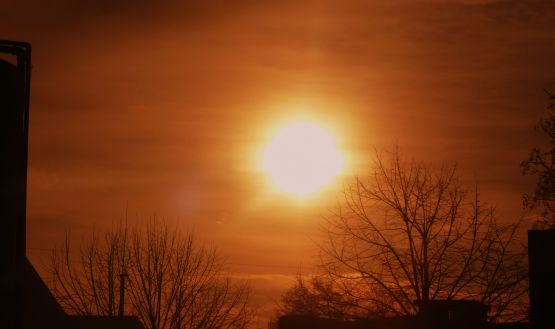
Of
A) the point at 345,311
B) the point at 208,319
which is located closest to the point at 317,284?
the point at 345,311

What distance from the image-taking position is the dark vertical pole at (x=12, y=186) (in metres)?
6.25

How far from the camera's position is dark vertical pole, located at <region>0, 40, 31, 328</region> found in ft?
20.5

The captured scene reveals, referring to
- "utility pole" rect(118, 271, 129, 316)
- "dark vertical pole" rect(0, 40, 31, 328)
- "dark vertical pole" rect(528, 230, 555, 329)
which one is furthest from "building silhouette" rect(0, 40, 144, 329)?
"utility pole" rect(118, 271, 129, 316)

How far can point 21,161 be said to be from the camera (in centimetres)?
636

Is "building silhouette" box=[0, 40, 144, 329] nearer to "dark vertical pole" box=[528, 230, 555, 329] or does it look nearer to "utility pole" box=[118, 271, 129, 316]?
"dark vertical pole" box=[528, 230, 555, 329]

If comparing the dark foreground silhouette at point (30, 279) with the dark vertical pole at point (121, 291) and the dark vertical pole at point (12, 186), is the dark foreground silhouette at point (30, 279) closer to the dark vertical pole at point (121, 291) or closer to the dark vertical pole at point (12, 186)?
the dark vertical pole at point (12, 186)

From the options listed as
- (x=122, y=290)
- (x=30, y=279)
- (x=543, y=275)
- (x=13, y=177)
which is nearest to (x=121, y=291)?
(x=122, y=290)

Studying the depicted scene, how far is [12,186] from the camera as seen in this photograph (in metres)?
6.29

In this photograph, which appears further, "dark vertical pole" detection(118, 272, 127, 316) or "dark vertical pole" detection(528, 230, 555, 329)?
"dark vertical pole" detection(118, 272, 127, 316)

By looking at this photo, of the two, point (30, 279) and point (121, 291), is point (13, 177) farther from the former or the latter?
point (121, 291)

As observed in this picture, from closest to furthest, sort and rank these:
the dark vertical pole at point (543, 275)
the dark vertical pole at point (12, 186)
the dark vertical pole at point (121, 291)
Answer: the dark vertical pole at point (12, 186)
the dark vertical pole at point (543, 275)
the dark vertical pole at point (121, 291)

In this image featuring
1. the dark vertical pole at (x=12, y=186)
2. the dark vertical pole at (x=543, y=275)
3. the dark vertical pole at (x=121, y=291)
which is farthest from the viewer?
the dark vertical pole at (x=121, y=291)

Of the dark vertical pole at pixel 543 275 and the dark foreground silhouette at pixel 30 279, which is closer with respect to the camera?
the dark foreground silhouette at pixel 30 279

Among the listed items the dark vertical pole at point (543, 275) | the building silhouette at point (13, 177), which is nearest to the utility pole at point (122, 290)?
the dark vertical pole at point (543, 275)
